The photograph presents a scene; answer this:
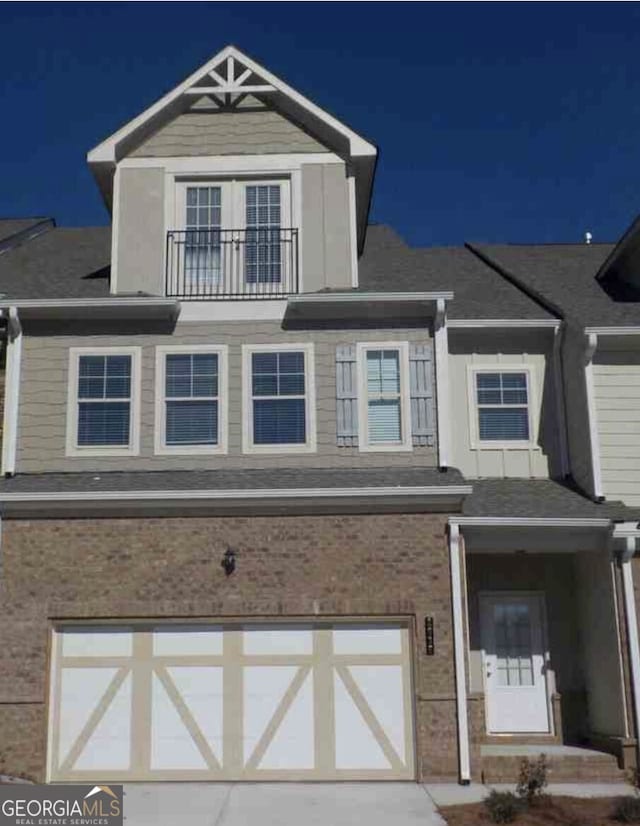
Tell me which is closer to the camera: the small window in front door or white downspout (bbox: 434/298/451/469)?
white downspout (bbox: 434/298/451/469)

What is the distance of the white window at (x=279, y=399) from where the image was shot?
14289 mm

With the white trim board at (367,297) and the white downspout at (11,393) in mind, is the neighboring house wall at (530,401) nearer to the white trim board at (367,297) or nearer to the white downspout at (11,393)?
the white trim board at (367,297)

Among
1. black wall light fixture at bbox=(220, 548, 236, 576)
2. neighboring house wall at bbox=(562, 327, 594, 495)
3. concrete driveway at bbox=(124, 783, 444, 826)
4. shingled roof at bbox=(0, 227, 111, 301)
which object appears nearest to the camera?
concrete driveway at bbox=(124, 783, 444, 826)

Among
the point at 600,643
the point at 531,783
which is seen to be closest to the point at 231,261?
the point at 600,643

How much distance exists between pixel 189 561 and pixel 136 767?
272 centimetres

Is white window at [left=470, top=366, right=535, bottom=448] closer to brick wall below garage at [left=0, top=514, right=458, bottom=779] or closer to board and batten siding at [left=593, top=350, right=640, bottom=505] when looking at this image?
board and batten siding at [left=593, top=350, right=640, bottom=505]

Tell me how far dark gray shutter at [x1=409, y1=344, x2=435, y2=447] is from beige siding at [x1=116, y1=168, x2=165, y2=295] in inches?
159

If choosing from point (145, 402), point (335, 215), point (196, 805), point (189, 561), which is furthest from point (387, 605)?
point (335, 215)

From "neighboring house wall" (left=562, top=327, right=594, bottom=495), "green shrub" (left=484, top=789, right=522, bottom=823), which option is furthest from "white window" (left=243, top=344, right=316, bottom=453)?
"green shrub" (left=484, top=789, right=522, bottom=823)

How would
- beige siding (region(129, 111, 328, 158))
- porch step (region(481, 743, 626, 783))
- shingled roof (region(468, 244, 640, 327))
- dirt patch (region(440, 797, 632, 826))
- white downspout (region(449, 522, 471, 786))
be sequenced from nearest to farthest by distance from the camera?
1. dirt patch (region(440, 797, 632, 826))
2. white downspout (region(449, 522, 471, 786))
3. porch step (region(481, 743, 626, 783))
4. beige siding (region(129, 111, 328, 158))
5. shingled roof (region(468, 244, 640, 327))

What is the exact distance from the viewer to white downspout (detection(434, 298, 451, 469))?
14125 millimetres

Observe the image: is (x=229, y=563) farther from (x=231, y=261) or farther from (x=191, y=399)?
(x=231, y=261)

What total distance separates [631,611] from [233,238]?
8088 millimetres

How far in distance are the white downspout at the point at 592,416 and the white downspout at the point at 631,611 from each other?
3.84ft
